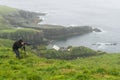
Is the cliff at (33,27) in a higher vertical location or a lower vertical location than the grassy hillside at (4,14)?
lower

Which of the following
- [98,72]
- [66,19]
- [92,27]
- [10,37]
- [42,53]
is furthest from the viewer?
[66,19]

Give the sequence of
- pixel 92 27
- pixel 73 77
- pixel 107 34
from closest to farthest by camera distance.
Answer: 1. pixel 73 77
2. pixel 107 34
3. pixel 92 27

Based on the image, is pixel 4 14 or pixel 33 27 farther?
pixel 4 14

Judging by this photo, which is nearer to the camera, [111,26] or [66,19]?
[111,26]

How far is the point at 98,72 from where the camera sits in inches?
1123

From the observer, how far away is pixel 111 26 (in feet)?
573

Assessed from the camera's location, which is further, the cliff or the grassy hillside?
the grassy hillside

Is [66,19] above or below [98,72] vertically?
below

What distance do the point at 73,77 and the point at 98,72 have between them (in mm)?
3890

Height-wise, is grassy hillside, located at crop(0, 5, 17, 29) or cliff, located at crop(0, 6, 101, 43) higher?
grassy hillside, located at crop(0, 5, 17, 29)

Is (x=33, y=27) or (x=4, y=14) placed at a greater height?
(x=4, y=14)

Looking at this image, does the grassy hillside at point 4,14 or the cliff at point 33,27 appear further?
the grassy hillside at point 4,14

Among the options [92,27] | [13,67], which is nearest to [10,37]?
[92,27]

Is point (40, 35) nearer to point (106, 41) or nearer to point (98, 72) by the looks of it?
point (106, 41)
